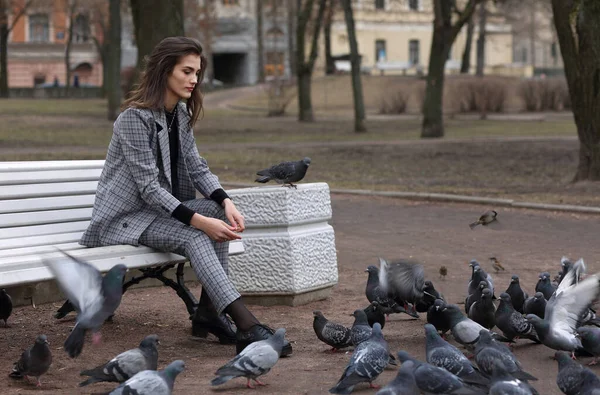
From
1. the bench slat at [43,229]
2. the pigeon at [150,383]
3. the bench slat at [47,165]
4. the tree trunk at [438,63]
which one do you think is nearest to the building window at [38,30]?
the tree trunk at [438,63]

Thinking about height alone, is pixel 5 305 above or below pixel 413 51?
above

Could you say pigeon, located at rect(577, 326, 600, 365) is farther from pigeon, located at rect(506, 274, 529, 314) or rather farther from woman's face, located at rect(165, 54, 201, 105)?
woman's face, located at rect(165, 54, 201, 105)

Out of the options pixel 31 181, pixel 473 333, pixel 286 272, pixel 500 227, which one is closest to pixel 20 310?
pixel 31 181

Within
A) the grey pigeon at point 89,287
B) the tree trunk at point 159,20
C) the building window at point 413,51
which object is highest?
the tree trunk at point 159,20

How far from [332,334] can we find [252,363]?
927 millimetres

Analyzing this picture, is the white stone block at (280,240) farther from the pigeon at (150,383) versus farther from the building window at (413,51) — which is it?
the building window at (413,51)

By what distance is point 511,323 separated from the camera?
6.25 m

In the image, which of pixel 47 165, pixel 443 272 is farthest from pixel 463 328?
pixel 443 272

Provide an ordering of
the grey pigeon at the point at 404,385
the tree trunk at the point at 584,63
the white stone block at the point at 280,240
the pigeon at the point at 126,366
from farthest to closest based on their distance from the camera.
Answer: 1. the tree trunk at the point at 584,63
2. the white stone block at the point at 280,240
3. the pigeon at the point at 126,366
4. the grey pigeon at the point at 404,385

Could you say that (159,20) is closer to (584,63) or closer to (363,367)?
(584,63)

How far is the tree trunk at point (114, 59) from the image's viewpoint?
117ft

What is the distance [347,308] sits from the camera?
7680 millimetres

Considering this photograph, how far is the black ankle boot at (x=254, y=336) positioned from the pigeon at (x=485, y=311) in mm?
1191

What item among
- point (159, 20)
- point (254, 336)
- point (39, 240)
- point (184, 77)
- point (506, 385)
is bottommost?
point (254, 336)
